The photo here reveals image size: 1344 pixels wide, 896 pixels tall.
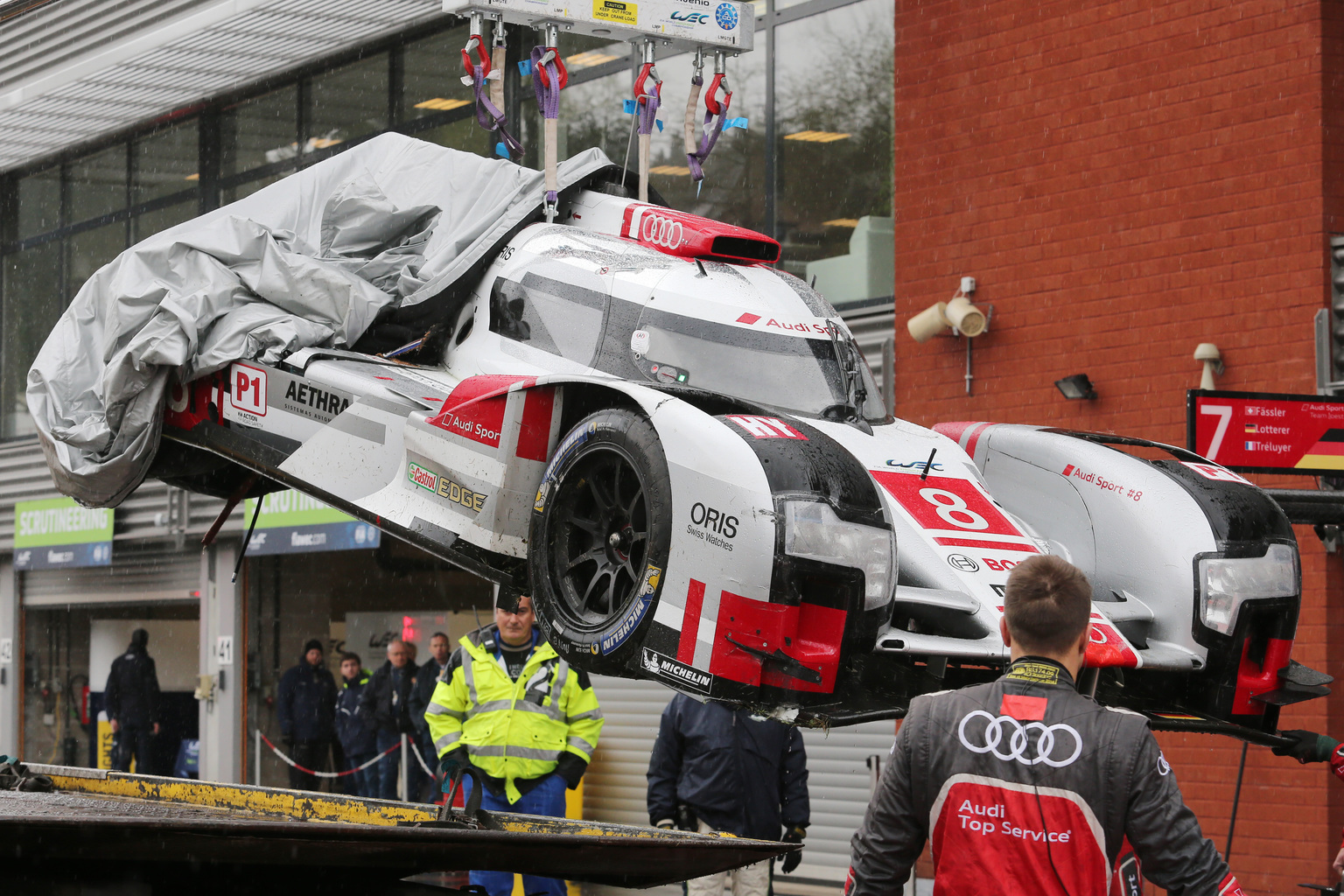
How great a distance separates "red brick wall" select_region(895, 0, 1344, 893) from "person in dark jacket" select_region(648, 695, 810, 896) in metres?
2.53

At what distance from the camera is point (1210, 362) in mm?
9023

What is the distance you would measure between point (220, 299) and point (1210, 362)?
5469mm

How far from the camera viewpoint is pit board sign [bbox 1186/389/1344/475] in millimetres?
7031

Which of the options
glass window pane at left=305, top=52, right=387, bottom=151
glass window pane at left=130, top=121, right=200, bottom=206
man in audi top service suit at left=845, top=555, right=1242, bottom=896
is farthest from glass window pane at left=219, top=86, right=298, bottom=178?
man in audi top service suit at left=845, top=555, right=1242, bottom=896

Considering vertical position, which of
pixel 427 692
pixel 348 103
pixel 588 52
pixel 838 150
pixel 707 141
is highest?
pixel 348 103

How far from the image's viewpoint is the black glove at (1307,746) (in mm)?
5773

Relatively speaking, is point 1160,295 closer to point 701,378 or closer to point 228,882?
point 701,378

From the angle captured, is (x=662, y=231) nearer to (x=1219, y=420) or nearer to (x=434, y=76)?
(x=1219, y=420)

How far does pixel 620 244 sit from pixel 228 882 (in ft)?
14.1

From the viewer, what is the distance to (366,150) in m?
8.74

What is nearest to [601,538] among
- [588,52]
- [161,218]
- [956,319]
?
[956,319]

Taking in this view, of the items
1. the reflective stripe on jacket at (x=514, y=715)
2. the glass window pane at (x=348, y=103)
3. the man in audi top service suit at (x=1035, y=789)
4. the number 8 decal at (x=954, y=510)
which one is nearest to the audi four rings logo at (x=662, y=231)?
the number 8 decal at (x=954, y=510)

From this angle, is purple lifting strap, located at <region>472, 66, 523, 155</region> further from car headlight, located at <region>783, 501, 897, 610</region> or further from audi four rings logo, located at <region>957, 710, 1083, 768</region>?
audi four rings logo, located at <region>957, 710, 1083, 768</region>

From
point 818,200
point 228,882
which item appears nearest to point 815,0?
point 818,200
